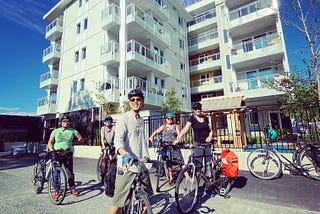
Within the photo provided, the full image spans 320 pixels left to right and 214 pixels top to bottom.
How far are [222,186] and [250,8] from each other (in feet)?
61.5

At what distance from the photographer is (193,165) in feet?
10.5

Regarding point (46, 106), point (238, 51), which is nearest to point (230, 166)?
point (238, 51)

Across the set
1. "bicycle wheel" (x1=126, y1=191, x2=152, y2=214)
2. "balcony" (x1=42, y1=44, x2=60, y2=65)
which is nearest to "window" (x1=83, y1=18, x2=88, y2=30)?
"balcony" (x1=42, y1=44, x2=60, y2=65)

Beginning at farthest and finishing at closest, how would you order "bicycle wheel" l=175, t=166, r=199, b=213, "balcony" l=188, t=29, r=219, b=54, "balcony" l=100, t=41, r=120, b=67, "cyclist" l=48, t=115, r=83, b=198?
"balcony" l=188, t=29, r=219, b=54
"balcony" l=100, t=41, r=120, b=67
"cyclist" l=48, t=115, r=83, b=198
"bicycle wheel" l=175, t=166, r=199, b=213

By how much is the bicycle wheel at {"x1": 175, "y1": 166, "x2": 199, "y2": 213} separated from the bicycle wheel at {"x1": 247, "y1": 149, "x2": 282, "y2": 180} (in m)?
2.58

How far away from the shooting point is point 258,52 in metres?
15.4

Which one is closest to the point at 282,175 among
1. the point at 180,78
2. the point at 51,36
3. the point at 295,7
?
the point at 295,7

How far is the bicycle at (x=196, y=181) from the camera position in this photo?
9.84 ft

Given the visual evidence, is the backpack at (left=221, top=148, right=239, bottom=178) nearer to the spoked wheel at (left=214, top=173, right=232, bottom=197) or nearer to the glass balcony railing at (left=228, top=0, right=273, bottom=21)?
the spoked wheel at (left=214, top=173, right=232, bottom=197)

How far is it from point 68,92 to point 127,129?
18137mm

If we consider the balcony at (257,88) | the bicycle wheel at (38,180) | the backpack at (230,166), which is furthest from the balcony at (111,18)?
the backpack at (230,166)

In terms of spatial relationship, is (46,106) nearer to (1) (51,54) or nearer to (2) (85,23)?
(1) (51,54)

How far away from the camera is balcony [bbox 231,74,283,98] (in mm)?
14347

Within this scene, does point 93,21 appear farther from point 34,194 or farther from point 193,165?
point 193,165
